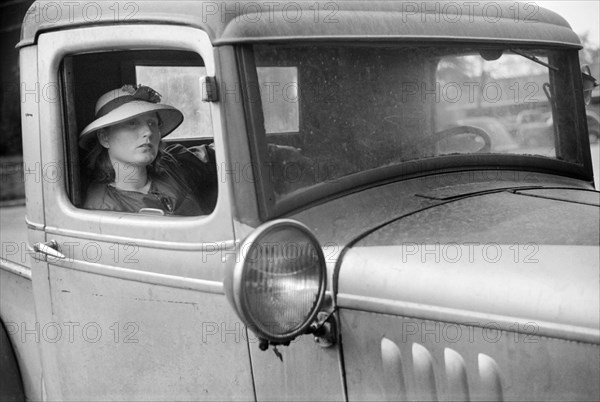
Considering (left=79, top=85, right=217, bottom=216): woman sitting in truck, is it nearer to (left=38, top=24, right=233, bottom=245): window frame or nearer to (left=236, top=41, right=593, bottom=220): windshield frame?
(left=38, top=24, right=233, bottom=245): window frame

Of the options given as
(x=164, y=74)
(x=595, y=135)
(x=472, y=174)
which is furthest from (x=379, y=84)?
(x=595, y=135)

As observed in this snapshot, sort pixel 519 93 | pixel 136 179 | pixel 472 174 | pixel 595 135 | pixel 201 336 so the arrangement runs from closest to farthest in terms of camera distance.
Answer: pixel 201 336 → pixel 472 174 → pixel 136 179 → pixel 519 93 → pixel 595 135

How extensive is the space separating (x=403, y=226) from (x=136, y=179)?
3.21ft

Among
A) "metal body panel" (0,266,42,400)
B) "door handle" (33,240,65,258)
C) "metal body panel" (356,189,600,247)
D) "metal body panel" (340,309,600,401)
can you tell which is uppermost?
"metal body panel" (356,189,600,247)

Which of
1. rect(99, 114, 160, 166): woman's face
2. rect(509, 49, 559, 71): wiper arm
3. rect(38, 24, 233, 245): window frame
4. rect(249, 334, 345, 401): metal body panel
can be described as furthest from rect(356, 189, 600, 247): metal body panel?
rect(99, 114, 160, 166): woman's face

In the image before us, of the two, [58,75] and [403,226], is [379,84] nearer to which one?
[403,226]

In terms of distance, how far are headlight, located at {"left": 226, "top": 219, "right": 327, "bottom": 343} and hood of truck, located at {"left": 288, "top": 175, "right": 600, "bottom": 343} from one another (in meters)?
0.14

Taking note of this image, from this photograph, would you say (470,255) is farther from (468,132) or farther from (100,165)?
(100,165)

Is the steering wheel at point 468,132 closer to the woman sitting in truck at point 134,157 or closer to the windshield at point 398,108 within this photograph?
the windshield at point 398,108

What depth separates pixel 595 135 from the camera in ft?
13.2

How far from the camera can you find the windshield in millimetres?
2240

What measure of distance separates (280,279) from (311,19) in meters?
0.76

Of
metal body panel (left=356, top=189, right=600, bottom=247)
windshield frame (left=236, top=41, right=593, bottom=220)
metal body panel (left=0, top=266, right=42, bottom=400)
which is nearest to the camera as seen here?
metal body panel (left=356, top=189, right=600, bottom=247)

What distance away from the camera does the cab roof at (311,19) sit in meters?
2.21
